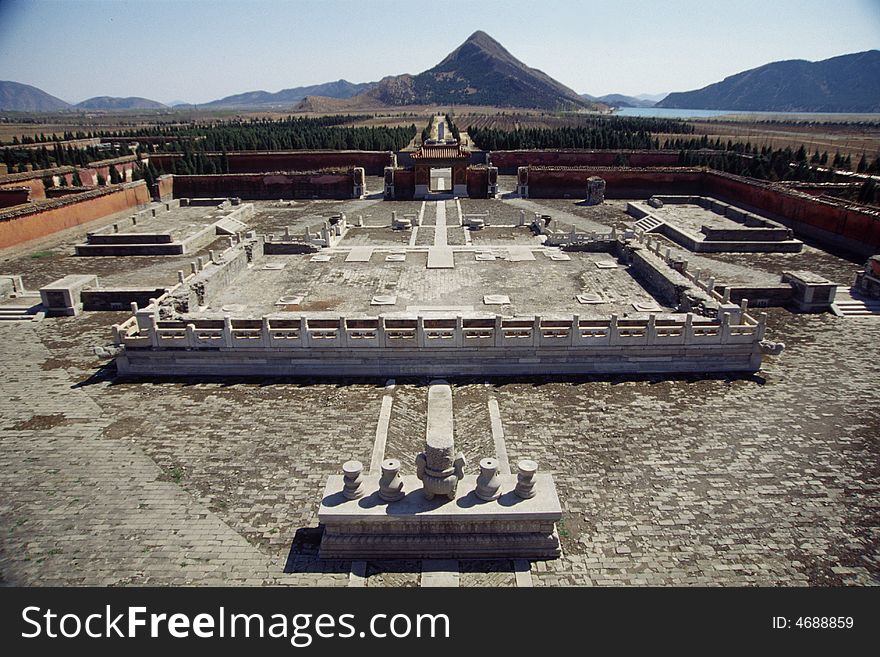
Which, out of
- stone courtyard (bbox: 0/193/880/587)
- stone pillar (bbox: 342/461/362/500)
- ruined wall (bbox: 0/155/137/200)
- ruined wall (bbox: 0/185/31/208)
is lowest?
stone courtyard (bbox: 0/193/880/587)

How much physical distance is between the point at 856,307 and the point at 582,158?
29.9 m

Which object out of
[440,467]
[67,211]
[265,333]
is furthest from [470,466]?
[67,211]

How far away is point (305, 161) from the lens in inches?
1806

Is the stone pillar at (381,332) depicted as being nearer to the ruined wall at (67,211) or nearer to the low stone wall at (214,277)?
the low stone wall at (214,277)

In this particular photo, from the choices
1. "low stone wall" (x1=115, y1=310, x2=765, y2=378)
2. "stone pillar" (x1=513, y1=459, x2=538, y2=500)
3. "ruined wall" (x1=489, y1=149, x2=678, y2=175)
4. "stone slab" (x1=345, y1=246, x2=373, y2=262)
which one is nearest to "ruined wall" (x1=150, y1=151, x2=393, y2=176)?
"ruined wall" (x1=489, y1=149, x2=678, y2=175)

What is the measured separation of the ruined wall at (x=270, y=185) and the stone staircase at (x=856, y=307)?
29.4m

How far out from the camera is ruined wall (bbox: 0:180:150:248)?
25.9 metres

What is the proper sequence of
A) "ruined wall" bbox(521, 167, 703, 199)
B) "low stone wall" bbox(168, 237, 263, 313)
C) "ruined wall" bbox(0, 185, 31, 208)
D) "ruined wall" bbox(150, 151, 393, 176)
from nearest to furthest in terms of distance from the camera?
"low stone wall" bbox(168, 237, 263, 313) → "ruined wall" bbox(0, 185, 31, 208) → "ruined wall" bbox(521, 167, 703, 199) → "ruined wall" bbox(150, 151, 393, 176)

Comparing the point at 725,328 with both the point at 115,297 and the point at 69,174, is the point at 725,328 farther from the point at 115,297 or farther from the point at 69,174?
the point at 69,174

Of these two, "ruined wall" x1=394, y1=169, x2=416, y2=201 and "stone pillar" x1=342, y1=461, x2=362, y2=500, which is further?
"ruined wall" x1=394, y1=169, x2=416, y2=201

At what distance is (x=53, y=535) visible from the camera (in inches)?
347

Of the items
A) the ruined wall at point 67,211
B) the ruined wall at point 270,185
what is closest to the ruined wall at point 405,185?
the ruined wall at point 270,185

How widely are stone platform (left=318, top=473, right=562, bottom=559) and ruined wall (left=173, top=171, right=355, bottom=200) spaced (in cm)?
3307

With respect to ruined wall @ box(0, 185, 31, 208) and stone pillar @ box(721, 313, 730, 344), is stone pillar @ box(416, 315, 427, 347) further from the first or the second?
ruined wall @ box(0, 185, 31, 208)
